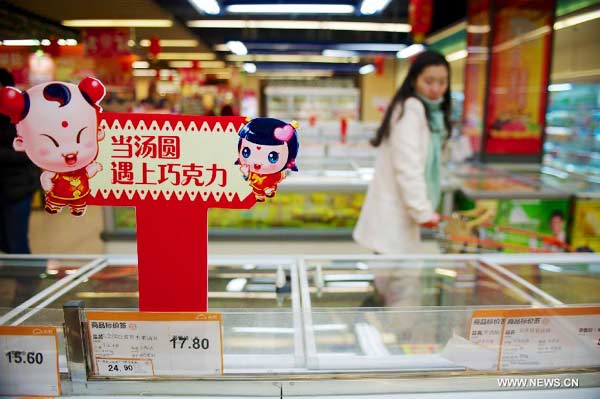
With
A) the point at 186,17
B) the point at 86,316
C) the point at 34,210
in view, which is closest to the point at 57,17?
the point at 86,316

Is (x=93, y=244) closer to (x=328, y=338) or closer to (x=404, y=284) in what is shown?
(x=404, y=284)

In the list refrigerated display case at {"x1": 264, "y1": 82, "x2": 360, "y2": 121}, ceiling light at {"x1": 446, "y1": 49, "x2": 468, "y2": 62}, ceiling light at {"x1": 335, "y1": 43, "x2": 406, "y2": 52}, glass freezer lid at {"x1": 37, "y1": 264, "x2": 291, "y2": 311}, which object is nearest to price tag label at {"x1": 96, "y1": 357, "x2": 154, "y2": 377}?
glass freezer lid at {"x1": 37, "y1": 264, "x2": 291, "y2": 311}

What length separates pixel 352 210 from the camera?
4426mm

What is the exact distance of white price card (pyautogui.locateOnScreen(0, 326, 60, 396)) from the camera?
86cm

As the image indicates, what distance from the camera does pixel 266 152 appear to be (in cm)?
84

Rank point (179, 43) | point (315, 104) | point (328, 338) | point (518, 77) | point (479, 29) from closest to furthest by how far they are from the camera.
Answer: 1. point (328, 338)
2. point (518, 77)
3. point (479, 29)
4. point (179, 43)
5. point (315, 104)

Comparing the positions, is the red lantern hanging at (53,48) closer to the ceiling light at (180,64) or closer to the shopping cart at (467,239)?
the shopping cart at (467,239)

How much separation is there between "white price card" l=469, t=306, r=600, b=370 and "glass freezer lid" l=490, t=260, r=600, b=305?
0.36m

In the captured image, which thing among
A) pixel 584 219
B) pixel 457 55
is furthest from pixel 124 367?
pixel 457 55

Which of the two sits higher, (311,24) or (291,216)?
(311,24)

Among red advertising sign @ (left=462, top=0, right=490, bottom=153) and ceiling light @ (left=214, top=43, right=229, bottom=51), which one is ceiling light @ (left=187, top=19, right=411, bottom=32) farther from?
red advertising sign @ (left=462, top=0, right=490, bottom=153)

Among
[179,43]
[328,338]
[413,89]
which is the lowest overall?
[328,338]

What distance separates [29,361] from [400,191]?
1802 millimetres

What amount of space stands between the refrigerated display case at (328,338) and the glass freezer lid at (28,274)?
7cm
